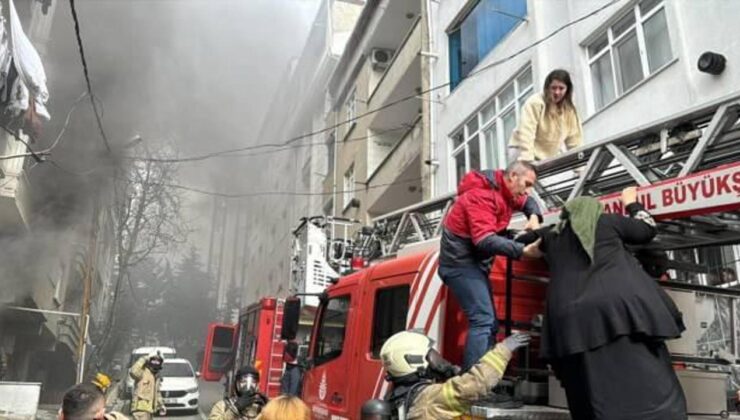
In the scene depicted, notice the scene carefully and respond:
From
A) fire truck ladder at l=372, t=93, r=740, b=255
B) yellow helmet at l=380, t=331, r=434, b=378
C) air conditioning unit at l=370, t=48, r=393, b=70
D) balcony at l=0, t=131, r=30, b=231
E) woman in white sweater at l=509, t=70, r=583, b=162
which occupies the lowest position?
yellow helmet at l=380, t=331, r=434, b=378

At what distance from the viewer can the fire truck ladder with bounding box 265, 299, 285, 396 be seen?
422 inches

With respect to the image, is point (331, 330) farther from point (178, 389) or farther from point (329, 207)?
point (329, 207)

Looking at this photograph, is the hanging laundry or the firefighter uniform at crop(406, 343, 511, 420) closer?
the firefighter uniform at crop(406, 343, 511, 420)

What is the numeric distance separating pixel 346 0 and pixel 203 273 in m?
37.9

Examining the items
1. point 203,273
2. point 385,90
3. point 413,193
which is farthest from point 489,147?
point 203,273

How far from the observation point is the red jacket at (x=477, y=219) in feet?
10.3

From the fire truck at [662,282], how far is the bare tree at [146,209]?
25.0 feet

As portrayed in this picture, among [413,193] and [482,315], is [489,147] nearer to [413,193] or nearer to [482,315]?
[413,193]

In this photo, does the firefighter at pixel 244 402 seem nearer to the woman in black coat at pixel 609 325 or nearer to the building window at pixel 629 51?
the woman in black coat at pixel 609 325

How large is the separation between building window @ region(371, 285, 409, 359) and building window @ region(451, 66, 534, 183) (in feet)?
19.9

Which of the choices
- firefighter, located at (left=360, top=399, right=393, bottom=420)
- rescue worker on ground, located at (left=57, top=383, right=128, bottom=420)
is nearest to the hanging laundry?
rescue worker on ground, located at (left=57, top=383, right=128, bottom=420)

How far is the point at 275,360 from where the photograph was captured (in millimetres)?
10836

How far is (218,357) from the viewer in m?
14.6

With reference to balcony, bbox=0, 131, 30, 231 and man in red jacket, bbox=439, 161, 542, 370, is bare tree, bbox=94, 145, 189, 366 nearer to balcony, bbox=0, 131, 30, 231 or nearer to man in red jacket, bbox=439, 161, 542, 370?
balcony, bbox=0, 131, 30, 231
